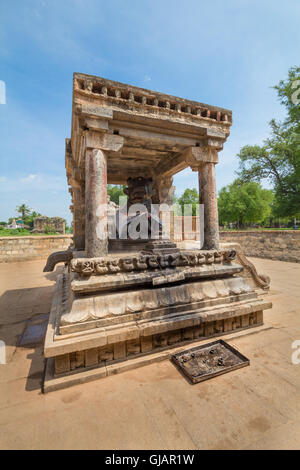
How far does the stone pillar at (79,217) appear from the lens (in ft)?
17.6

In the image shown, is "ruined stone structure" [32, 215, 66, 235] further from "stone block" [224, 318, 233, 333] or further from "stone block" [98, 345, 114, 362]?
"stone block" [224, 318, 233, 333]

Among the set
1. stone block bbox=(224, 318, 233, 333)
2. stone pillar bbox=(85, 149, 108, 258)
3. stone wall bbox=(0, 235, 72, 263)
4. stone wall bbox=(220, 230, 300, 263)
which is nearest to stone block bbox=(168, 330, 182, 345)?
stone block bbox=(224, 318, 233, 333)

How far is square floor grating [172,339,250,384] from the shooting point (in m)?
2.27

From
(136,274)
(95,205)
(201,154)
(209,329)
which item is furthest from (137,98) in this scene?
(209,329)

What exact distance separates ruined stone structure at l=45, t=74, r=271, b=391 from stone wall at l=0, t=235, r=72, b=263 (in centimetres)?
951

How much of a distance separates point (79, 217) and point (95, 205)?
2673 millimetres

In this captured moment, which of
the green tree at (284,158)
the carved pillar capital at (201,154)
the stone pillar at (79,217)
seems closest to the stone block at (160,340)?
the carved pillar capital at (201,154)

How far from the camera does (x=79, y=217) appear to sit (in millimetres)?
5480

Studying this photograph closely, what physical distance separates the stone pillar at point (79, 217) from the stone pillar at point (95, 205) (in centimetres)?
240

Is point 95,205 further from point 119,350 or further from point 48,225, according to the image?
point 48,225

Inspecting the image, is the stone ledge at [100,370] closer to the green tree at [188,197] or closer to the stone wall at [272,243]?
the stone wall at [272,243]

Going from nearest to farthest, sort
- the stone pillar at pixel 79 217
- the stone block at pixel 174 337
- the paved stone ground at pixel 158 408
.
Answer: the paved stone ground at pixel 158 408 < the stone block at pixel 174 337 < the stone pillar at pixel 79 217

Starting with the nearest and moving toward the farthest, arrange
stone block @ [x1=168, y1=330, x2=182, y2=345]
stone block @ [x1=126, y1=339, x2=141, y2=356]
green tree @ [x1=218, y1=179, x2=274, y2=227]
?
stone block @ [x1=126, y1=339, x2=141, y2=356]
stone block @ [x1=168, y1=330, x2=182, y2=345]
green tree @ [x1=218, y1=179, x2=274, y2=227]

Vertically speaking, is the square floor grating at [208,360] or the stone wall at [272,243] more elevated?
the stone wall at [272,243]
